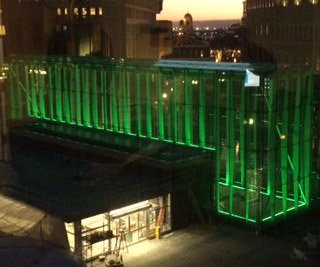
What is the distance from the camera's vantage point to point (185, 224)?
27.1 m

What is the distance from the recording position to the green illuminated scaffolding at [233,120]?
1037 inches

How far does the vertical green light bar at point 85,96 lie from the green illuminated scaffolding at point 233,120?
1680 mm

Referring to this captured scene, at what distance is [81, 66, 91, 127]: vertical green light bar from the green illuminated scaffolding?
168 cm

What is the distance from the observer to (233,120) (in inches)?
1065

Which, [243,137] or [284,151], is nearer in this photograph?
[243,137]

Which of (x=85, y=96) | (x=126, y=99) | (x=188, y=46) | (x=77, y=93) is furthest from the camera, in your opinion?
(x=188, y=46)

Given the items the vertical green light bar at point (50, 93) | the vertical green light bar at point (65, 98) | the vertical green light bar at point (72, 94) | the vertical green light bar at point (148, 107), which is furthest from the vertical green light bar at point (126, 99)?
the vertical green light bar at point (50, 93)

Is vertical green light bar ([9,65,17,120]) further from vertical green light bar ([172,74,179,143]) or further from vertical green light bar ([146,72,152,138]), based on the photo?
vertical green light bar ([172,74,179,143])

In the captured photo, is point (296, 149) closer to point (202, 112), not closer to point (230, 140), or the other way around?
point (230, 140)

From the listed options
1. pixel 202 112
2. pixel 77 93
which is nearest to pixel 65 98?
pixel 77 93

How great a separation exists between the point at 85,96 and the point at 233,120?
1117 centimetres

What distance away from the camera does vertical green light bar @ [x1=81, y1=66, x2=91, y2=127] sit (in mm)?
34756

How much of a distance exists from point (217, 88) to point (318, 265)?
8788 mm

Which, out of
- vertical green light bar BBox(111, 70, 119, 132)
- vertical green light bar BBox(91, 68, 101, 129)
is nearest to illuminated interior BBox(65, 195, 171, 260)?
vertical green light bar BBox(111, 70, 119, 132)
